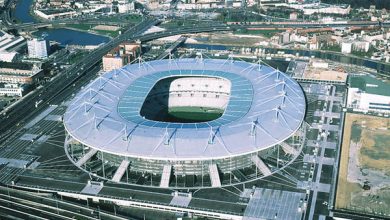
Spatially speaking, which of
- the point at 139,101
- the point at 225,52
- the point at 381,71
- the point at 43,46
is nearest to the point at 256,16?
the point at 225,52

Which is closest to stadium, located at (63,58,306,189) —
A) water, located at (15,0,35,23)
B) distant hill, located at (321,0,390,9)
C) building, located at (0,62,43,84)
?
building, located at (0,62,43,84)

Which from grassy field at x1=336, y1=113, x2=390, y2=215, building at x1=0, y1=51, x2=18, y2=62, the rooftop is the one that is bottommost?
grassy field at x1=336, y1=113, x2=390, y2=215

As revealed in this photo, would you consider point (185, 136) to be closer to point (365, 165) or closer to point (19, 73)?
point (365, 165)

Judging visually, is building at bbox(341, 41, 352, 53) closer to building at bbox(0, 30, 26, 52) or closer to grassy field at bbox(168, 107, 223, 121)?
grassy field at bbox(168, 107, 223, 121)

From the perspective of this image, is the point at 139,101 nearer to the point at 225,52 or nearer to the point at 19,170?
the point at 19,170

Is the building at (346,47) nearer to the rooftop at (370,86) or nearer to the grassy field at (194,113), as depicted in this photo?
the rooftop at (370,86)
